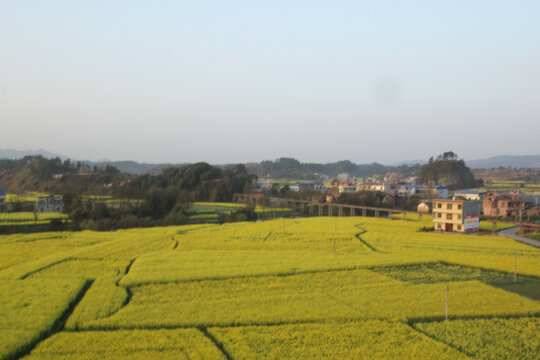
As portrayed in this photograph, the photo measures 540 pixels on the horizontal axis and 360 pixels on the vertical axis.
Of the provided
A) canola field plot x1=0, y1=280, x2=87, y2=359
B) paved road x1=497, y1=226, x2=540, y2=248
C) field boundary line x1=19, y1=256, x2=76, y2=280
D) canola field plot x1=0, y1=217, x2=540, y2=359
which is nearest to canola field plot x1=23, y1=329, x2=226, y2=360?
canola field plot x1=0, y1=217, x2=540, y2=359

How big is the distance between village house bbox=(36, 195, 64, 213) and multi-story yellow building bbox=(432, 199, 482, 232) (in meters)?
43.3

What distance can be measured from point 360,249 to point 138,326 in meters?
16.6

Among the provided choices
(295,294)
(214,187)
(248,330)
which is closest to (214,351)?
(248,330)

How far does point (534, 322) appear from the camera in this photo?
12.5m

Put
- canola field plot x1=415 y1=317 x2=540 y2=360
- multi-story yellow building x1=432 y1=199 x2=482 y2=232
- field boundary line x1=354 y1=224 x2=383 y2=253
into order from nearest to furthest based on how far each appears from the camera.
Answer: canola field plot x1=415 y1=317 x2=540 y2=360 < field boundary line x1=354 y1=224 x2=383 y2=253 < multi-story yellow building x1=432 y1=199 x2=482 y2=232

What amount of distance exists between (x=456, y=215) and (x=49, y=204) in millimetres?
47006

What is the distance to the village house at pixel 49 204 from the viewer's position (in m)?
51.0

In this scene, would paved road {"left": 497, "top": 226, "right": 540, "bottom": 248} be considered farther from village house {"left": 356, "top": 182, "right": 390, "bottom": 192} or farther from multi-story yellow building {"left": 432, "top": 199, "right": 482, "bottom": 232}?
village house {"left": 356, "top": 182, "right": 390, "bottom": 192}

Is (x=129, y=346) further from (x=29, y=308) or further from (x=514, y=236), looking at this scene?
(x=514, y=236)

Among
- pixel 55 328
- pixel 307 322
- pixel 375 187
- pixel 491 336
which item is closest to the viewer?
pixel 491 336

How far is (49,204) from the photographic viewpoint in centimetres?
5178

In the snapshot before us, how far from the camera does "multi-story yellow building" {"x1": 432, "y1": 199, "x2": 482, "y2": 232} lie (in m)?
33.8

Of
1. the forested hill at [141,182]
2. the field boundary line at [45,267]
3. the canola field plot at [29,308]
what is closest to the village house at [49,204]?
the forested hill at [141,182]

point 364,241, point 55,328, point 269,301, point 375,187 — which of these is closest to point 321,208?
point 364,241
